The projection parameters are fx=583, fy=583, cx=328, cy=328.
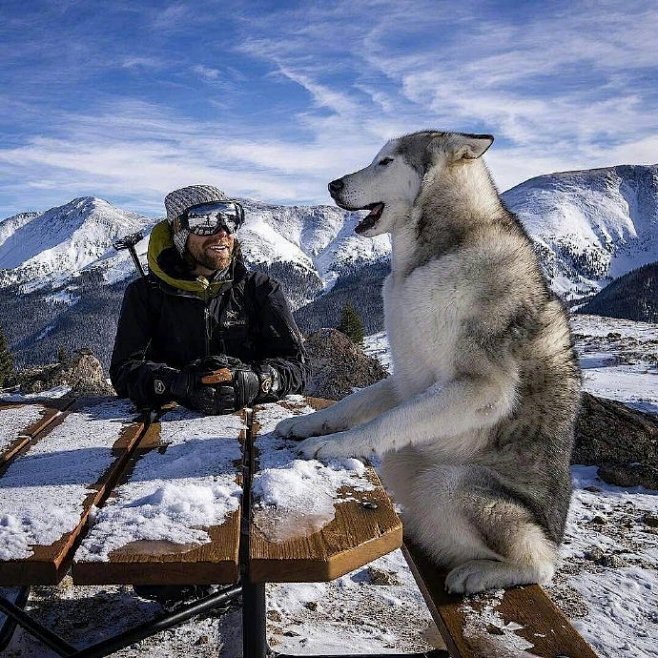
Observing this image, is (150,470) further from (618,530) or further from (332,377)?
(332,377)

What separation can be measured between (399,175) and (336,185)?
38cm

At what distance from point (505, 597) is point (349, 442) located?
0.88 m

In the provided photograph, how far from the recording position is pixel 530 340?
283 centimetres

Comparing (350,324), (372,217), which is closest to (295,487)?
(372,217)

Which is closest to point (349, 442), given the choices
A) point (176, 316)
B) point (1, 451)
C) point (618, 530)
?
point (1, 451)

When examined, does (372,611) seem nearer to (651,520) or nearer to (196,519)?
(196,519)

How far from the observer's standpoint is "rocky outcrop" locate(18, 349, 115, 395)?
12.8 metres

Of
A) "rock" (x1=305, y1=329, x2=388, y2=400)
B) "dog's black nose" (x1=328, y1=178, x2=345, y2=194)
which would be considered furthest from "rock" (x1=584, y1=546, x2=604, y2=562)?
"rock" (x1=305, y1=329, x2=388, y2=400)

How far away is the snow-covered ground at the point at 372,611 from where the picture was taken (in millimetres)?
3268

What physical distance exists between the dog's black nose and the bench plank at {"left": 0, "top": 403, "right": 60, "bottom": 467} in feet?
6.77

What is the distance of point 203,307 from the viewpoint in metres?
4.08

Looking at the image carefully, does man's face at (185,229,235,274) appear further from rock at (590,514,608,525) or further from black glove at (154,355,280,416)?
rock at (590,514,608,525)

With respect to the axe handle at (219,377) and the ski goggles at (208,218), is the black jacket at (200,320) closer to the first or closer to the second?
the ski goggles at (208,218)

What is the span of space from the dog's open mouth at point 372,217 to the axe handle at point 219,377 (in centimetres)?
114
